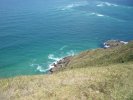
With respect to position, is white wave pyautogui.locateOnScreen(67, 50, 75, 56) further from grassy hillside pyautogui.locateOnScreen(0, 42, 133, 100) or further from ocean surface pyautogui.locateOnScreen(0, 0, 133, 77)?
grassy hillside pyautogui.locateOnScreen(0, 42, 133, 100)

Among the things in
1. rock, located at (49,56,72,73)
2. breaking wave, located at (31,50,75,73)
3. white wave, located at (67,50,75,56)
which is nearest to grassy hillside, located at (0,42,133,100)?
rock, located at (49,56,72,73)

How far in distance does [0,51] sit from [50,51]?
26.9m

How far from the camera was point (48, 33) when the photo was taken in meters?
154

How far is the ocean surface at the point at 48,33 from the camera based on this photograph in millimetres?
117062

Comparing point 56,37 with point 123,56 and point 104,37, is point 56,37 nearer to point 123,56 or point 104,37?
point 104,37

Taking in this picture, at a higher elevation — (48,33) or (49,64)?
(48,33)

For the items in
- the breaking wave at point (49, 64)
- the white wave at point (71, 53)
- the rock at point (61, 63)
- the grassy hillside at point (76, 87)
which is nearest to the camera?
the grassy hillside at point (76, 87)

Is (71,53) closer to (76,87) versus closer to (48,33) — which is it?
(48,33)

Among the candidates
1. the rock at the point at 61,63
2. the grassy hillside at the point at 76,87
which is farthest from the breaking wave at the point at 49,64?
the grassy hillside at the point at 76,87

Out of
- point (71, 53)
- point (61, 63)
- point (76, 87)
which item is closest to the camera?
point (76, 87)

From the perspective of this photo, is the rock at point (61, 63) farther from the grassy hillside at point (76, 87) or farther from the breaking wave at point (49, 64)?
the grassy hillside at point (76, 87)

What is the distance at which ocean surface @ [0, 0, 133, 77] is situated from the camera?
4609 inches

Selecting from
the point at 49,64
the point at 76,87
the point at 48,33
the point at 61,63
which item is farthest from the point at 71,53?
the point at 76,87

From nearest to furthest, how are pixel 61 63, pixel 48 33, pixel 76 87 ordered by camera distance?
pixel 76 87 → pixel 61 63 → pixel 48 33
